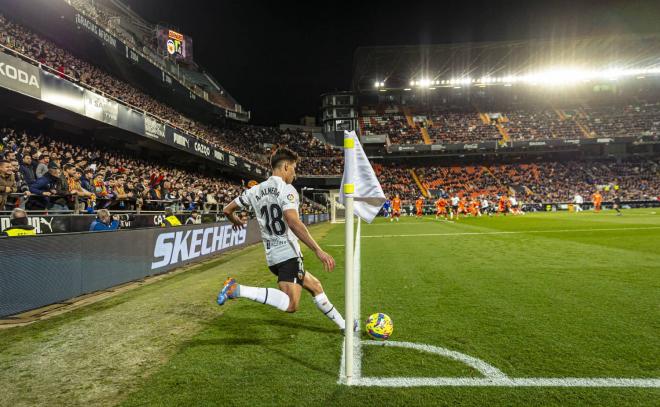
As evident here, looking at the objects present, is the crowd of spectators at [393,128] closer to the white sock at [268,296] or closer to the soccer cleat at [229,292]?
the white sock at [268,296]

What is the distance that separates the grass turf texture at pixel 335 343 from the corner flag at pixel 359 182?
1437mm

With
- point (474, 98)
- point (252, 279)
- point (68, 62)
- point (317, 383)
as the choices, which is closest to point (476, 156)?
point (474, 98)

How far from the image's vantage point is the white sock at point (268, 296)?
375cm

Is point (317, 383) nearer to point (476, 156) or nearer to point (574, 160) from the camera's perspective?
point (476, 156)

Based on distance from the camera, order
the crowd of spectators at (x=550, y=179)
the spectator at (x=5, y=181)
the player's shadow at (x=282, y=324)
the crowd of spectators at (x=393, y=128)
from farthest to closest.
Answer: the crowd of spectators at (x=393, y=128), the crowd of spectators at (x=550, y=179), the spectator at (x=5, y=181), the player's shadow at (x=282, y=324)

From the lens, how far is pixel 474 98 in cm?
6438

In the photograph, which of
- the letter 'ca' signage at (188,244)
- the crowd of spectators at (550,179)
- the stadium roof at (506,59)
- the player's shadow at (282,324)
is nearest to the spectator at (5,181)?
the letter 'ca' signage at (188,244)

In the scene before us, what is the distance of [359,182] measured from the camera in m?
3.55

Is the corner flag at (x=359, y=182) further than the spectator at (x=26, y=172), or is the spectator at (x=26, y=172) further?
the spectator at (x=26, y=172)

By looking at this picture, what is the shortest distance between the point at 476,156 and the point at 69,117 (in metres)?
54.8

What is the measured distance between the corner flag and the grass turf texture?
4.72 feet

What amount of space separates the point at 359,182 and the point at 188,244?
8.27 m

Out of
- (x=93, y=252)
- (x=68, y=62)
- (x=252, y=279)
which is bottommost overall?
(x=252, y=279)

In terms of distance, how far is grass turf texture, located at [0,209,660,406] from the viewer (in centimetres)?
274
